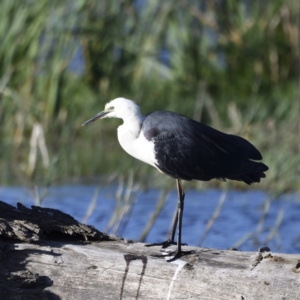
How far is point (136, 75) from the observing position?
1047 centimetres

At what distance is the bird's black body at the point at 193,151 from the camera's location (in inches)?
151

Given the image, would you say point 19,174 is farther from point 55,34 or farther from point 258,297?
point 258,297

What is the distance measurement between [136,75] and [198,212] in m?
3.49

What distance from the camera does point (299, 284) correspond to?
3.23m

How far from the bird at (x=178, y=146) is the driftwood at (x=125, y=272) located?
17.0 inches

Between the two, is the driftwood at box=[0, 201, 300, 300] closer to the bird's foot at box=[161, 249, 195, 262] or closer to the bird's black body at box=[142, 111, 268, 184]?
the bird's foot at box=[161, 249, 195, 262]

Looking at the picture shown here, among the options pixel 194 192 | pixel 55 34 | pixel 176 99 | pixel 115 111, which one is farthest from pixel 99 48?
pixel 115 111

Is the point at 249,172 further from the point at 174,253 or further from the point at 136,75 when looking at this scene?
the point at 136,75

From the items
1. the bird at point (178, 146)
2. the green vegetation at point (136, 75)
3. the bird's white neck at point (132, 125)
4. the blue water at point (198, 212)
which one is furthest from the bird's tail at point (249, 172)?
the green vegetation at point (136, 75)

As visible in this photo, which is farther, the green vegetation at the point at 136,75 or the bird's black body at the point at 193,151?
the green vegetation at the point at 136,75

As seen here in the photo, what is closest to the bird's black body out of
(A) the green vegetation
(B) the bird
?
(B) the bird

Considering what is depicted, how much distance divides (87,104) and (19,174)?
6.09ft

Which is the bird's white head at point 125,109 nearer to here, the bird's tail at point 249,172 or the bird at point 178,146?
the bird at point 178,146

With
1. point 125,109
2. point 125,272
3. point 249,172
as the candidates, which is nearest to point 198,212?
point 249,172
